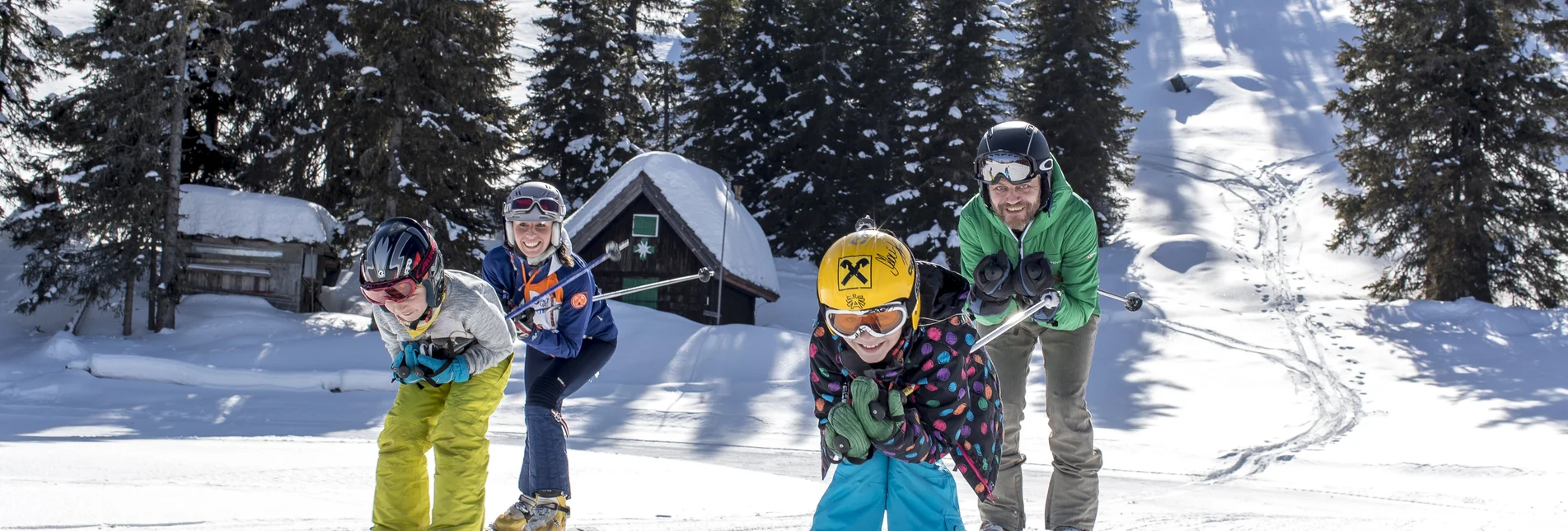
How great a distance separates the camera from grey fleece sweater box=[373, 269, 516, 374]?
429 centimetres

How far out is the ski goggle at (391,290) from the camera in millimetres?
3971

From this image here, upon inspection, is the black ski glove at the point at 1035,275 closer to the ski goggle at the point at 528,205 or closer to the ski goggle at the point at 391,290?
the ski goggle at the point at 528,205

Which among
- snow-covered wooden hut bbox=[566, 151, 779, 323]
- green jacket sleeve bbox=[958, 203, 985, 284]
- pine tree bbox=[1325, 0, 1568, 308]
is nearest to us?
green jacket sleeve bbox=[958, 203, 985, 284]

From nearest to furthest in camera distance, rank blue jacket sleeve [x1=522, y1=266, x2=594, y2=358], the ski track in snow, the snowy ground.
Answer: blue jacket sleeve [x1=522, y1=266, x2=594, y2=358], the snowy ground, the ski track in snow

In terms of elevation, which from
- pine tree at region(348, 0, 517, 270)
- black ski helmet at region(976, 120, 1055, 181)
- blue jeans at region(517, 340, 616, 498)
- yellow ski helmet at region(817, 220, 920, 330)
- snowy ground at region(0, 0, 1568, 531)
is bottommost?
snowy ground at region(0, 0, 1568, 531)

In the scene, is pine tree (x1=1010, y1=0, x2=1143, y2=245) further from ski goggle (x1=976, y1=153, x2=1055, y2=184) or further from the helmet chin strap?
the helmet chin strap

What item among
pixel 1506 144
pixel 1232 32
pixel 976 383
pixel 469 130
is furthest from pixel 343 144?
pixel 1232 32

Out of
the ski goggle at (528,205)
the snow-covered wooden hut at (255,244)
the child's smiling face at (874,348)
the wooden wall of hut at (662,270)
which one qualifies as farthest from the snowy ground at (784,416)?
the wooden wall of hut at (662,270)

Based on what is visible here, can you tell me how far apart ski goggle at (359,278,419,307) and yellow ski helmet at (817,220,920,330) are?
5.63 feet

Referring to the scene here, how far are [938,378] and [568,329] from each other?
2.28m

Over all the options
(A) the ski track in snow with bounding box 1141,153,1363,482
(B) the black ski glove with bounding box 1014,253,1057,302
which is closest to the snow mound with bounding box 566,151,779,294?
(A) the ski track in snow with bounding box 1141,153,1363,482

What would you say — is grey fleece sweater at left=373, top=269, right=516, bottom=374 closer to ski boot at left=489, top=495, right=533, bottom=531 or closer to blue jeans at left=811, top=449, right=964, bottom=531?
ski boot at left=489, top=495, right=533, bottom=531

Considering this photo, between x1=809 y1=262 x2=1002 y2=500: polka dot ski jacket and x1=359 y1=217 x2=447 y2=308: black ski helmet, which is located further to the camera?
x1=359 y1=217 x2=447 y2=308: black ski helmet

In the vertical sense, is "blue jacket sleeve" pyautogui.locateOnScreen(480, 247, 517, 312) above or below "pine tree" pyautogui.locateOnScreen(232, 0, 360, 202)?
below
